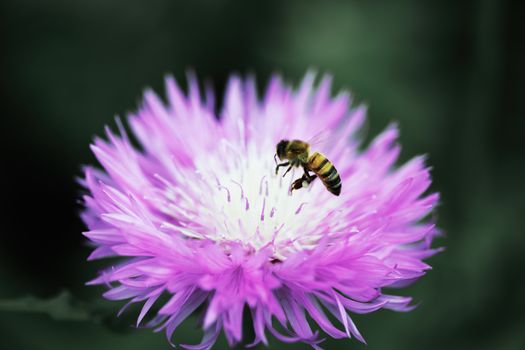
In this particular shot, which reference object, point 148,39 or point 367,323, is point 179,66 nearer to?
point 148,39

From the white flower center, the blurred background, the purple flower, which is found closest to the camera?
the purple flower

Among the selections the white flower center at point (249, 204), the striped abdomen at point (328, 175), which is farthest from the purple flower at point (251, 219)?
the striped abdomen at point (328, 175)

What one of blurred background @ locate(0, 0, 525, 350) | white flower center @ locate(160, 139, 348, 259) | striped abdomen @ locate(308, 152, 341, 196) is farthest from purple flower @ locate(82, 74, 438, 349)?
blurred background @ locate(0, 0, 525, 350)

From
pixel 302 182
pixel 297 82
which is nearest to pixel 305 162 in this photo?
pixel 302 182

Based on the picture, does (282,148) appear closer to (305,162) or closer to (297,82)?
(305,162)

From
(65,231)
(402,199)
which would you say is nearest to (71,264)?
(65,231)

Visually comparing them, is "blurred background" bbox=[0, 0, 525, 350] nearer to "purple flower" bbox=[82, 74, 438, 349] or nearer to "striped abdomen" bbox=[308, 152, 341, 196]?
"purple flower" bbox=[82, 74, 438, 349]
